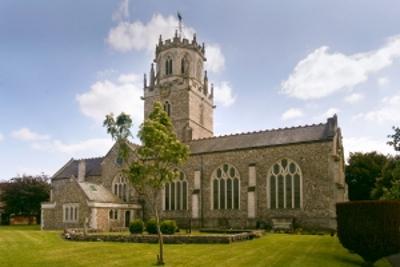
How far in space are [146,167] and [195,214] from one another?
23854 millimetres

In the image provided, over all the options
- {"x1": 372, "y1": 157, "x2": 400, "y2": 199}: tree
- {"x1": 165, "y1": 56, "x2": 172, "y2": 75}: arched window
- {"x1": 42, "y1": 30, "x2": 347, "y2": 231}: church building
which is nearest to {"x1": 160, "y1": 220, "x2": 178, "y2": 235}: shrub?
{"x1": 42, "y1": 30, "x2": 347, "y2": 231}: church building

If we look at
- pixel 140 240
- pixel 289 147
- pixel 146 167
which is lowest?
pixel 140 240

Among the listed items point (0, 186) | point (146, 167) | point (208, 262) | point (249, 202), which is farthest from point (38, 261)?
point (0, 186)

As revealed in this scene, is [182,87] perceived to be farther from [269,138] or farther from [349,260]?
[349,260]

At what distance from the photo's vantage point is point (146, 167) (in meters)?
18.6

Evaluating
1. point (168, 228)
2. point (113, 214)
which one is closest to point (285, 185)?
point (168, 228)

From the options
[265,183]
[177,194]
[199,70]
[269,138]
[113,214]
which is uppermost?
[199,70]

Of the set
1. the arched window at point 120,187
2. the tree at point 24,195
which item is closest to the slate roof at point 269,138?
the arched window at point 120,187

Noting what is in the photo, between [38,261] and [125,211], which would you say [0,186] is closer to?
[125,211]

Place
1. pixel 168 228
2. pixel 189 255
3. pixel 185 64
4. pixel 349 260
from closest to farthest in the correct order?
pixel 349 260 < pixel 189 255 < pixel 168 228 < pixel 185 64

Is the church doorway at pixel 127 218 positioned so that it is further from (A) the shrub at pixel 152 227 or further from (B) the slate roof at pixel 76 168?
(A) the shrub at pixel 152 227

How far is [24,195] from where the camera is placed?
5594 centimetres

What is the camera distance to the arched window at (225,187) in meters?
40.1

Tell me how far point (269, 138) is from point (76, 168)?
93.5ft
